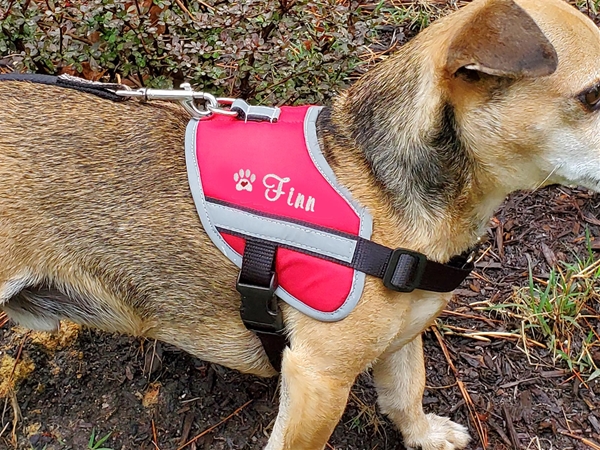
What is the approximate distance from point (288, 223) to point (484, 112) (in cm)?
67

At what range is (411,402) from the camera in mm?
3049

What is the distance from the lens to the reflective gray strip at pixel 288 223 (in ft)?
7.41

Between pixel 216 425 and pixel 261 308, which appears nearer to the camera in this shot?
pixel 261 308

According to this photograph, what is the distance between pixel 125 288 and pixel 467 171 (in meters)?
1.22

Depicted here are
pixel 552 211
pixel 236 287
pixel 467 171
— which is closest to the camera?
pixel 467 171

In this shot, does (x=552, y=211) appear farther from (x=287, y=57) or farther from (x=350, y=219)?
(x=350, y=219)

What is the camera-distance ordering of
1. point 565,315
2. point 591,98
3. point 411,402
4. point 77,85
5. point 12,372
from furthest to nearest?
1. point 565,315
2. point 12,372
3. point 411,402
4. point 77,85
5. point 591,98

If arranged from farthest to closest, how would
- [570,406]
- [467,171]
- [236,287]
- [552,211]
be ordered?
[552,211] < [570,406] < [236,287] < [467,171]

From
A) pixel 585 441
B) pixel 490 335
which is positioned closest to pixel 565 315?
pixel 490 335

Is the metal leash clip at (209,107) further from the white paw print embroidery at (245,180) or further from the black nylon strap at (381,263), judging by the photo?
the black nylon strap at (381,263)

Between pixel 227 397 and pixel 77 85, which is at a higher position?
pixel 77 85

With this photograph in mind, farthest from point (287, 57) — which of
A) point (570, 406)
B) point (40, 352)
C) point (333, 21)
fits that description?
point (570, 406)

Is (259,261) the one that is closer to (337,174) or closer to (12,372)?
(337,174)

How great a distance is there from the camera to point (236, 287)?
7.82 feet
